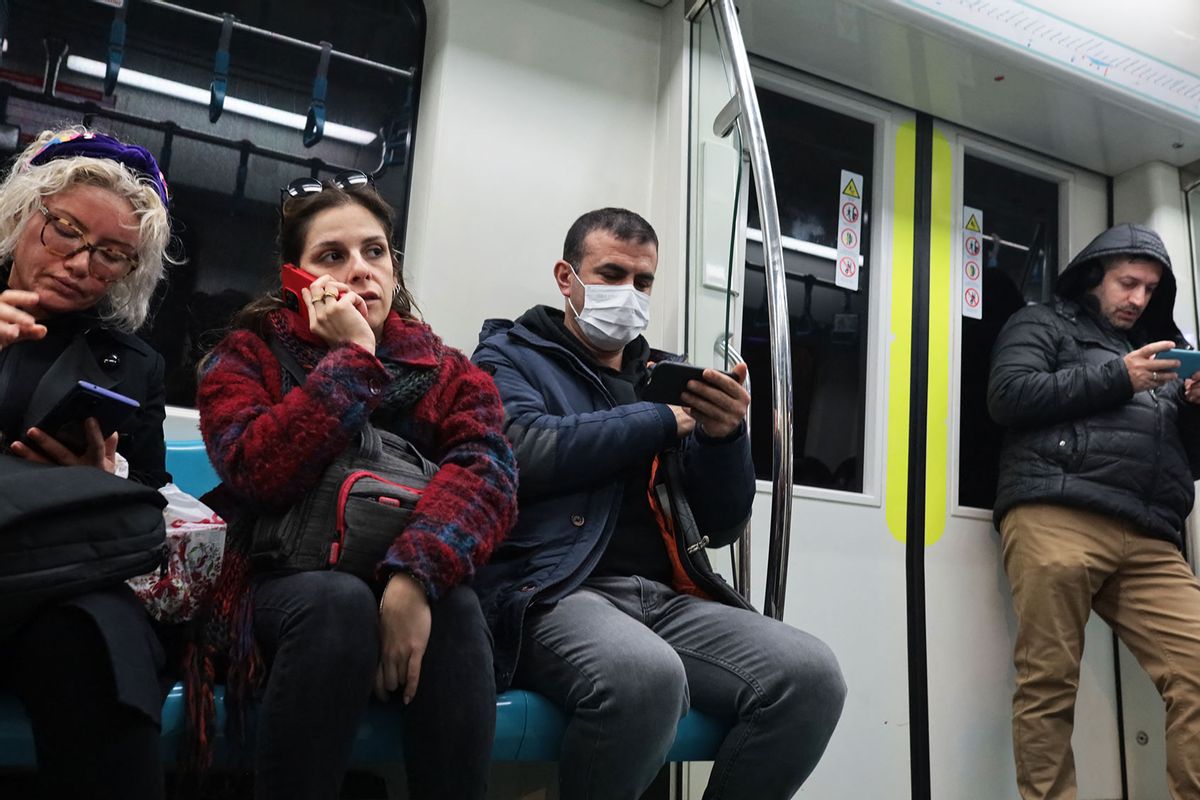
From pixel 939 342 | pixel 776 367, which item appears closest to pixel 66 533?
pixel 776 367

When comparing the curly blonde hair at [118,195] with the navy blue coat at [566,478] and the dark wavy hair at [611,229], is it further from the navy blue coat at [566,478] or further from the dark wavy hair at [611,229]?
the dark wavy hair at [611,229]

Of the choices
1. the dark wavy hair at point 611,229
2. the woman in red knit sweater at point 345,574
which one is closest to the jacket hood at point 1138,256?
the dark wavy hair at point 611,229

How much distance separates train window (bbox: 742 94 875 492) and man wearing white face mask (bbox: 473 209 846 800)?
44.9 inches

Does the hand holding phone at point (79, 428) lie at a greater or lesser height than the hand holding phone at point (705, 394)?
lesser

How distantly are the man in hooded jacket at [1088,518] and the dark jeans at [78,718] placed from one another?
264 cm

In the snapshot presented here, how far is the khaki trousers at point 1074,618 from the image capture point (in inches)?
112

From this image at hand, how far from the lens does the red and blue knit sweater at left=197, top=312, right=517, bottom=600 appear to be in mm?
1439

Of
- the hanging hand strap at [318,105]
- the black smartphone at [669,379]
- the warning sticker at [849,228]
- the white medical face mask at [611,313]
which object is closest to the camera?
the black smartphone at [669,379]

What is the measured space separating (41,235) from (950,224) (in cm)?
320

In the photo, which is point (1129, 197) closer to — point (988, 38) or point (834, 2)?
point (988, 38)

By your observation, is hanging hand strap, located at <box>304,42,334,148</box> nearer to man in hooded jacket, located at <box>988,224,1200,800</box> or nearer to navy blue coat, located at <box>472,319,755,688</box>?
navy blue coat, located at <box>472,319,755,688</box>

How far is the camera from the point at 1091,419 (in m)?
3.12

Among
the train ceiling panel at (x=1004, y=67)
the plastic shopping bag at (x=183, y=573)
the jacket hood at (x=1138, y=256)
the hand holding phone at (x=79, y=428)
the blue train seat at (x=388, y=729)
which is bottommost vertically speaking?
the blue train seat at (x=388, y=729)

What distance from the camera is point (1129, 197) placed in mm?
4004
